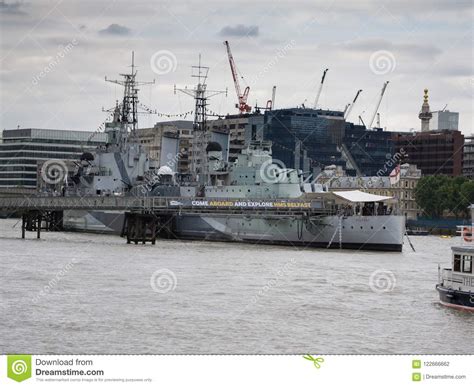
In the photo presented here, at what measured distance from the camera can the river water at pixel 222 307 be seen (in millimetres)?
28781

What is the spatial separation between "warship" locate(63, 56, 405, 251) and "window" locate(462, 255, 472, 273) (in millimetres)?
33884

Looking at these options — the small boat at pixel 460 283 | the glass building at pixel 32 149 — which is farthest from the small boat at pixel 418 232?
the small boat at pixel 460 283

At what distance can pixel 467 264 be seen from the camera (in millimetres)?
37500

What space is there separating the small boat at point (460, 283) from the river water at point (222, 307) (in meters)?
0.51

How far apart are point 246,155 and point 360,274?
35.1m

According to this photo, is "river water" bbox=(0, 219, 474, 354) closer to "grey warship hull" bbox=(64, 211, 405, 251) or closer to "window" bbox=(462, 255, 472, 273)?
"window" bbox=(462, 255, 472, 273)

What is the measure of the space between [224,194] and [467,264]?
4840 centimetres

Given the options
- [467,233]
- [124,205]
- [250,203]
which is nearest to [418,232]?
[124,205]

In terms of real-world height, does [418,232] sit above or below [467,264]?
below

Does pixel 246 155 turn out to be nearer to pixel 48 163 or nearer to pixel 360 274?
pixel 360 274

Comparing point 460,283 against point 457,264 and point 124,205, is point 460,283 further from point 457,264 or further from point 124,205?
point 124,205

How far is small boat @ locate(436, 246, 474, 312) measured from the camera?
36.9 m

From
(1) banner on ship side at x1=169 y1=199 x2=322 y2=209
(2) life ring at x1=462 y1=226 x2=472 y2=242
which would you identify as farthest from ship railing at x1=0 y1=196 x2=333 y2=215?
(2) life ring at x1=462 y1=226 x2=472 y2=242
